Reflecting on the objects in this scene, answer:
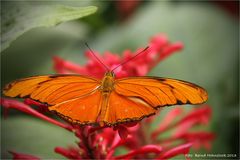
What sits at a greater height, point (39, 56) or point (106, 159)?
point (39, 56)

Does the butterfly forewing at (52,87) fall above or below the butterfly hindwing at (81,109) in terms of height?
above

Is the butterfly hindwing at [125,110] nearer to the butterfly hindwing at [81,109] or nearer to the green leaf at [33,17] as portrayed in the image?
the butterfly hindwing at [81,109]

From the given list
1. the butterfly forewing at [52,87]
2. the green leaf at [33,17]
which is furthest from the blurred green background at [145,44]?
the green leaf at [33,17]

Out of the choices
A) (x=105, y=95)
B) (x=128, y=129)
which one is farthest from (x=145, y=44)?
(x=105, y=95)

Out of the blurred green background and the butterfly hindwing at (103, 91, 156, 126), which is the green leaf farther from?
the blurred green background

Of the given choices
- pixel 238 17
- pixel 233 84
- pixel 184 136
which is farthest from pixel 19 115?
pixel 238 17

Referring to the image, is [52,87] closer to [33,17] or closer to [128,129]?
[33,17]

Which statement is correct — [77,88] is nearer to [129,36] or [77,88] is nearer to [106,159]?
[106,159]
